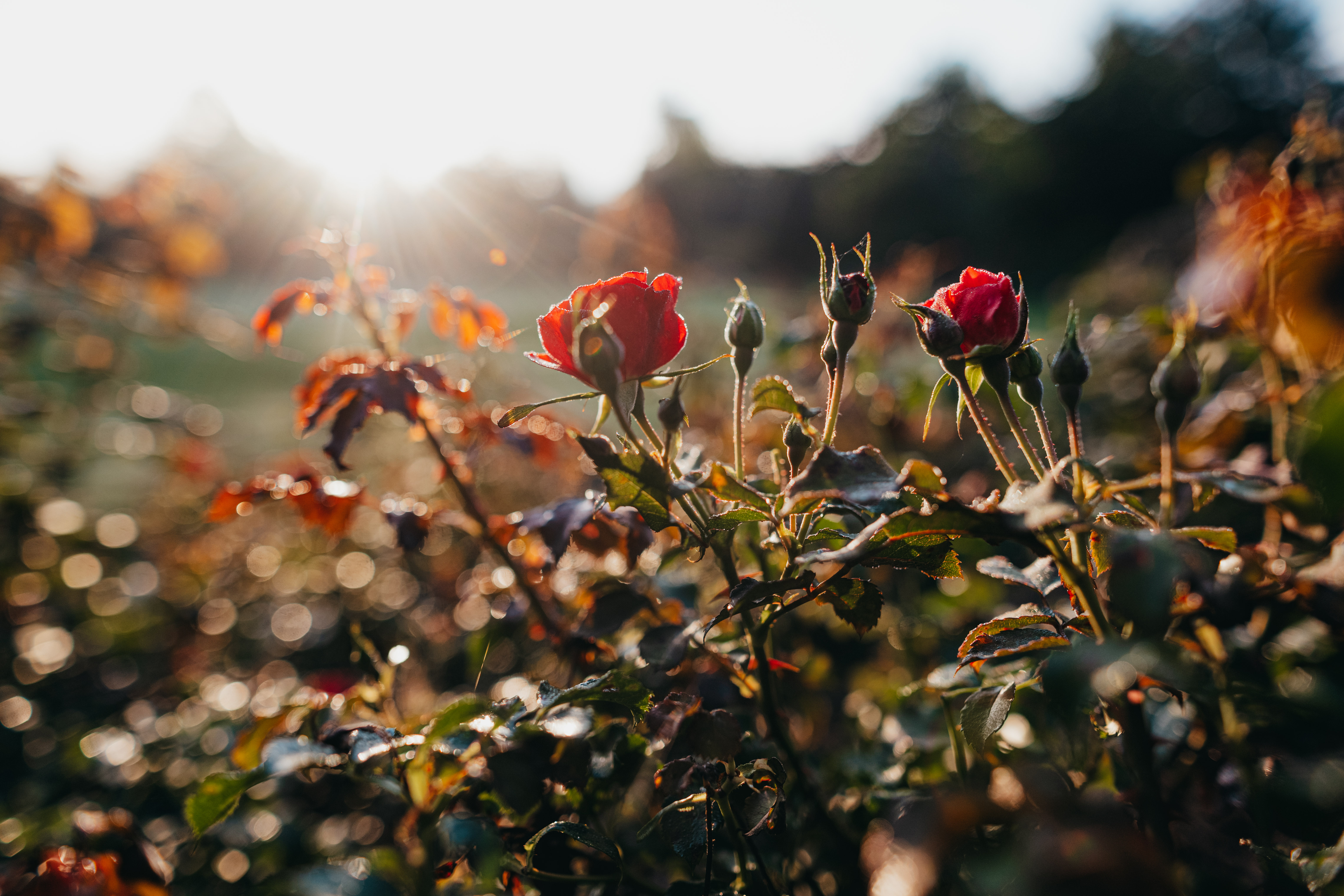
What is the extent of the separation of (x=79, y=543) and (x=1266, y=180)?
3.18 meters

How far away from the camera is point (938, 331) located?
0.45 m

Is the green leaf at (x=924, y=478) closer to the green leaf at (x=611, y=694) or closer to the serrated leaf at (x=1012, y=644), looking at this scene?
the serrated leaf at (x=1012, y=644)

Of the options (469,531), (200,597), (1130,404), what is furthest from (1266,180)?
(200,597)

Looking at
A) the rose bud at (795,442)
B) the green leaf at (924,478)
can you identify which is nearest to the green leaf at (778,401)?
the rose bud at (795,442)

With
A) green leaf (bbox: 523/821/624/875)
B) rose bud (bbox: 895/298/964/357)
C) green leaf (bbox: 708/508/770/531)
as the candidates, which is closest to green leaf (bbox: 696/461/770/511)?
green leaf (bbox: 708/508/770/531)

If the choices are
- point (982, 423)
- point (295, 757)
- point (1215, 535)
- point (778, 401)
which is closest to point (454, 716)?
point (295, 757)

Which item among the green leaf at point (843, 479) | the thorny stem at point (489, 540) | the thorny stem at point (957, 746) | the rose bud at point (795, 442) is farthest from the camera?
the thorny stem at point (489, 540)

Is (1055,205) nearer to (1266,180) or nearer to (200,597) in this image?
(1266,180)

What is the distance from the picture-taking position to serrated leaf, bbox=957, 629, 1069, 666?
438 millimetres

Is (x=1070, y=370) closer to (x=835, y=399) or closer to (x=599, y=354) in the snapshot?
(x=835, y=399)

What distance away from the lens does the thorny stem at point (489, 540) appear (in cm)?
79

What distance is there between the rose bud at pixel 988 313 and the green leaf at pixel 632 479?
0.21 meters

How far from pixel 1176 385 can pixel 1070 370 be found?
0.06m

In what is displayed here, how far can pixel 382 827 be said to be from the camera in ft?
3.73
